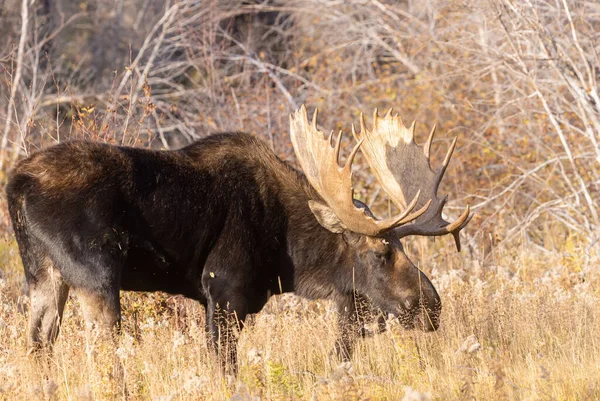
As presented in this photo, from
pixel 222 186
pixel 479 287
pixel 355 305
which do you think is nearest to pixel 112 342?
pixel 222 186

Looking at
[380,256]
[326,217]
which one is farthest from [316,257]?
[380,256]

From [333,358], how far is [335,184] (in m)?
1.25

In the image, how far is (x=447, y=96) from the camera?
13125mm

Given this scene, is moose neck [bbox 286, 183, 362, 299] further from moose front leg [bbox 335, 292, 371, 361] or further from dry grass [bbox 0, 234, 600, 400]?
dry grass [bbox 0, 234, 600, 400]

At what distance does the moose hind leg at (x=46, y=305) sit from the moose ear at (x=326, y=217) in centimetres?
187

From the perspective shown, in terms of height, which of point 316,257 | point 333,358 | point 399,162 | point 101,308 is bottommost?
point 333,358

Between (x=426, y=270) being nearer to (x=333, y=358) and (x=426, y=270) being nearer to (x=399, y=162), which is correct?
(x=399, y=162)

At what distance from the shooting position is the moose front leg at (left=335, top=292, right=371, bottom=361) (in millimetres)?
Result: 6887

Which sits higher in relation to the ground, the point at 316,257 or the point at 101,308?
the point at 101,308

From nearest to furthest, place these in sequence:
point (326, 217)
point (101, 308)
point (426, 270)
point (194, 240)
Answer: point (101, 308) → point (194, 240) → point (326, 217) → point (426, 270)

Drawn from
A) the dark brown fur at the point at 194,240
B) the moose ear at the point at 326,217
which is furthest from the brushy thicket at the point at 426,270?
the moose ear at the point at 326,217

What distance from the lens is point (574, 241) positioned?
1174 centimetres

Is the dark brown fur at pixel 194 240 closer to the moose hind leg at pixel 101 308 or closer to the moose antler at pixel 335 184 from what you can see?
the moose hind leg at pixel 101 308

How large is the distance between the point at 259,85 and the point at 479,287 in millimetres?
7379
